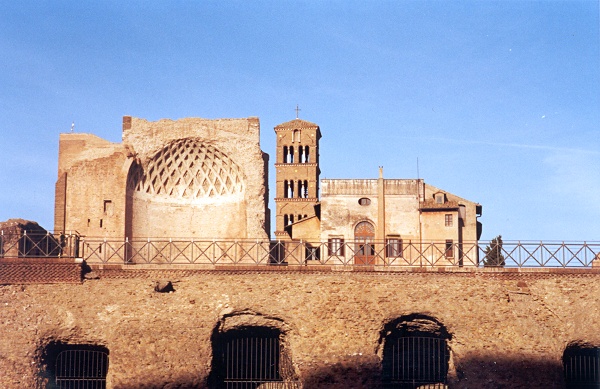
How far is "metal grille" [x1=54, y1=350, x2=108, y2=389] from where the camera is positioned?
22.7 meters

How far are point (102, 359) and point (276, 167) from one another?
29.0 m

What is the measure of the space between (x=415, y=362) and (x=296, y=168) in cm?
2656

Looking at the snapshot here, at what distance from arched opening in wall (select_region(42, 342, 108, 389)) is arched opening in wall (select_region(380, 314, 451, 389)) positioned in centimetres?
804

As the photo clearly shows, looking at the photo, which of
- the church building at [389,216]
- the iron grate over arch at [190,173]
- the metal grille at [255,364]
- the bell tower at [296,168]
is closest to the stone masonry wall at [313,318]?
the metal grille at [255,364]

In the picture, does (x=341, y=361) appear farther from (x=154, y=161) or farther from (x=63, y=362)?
(x=154, y=161)

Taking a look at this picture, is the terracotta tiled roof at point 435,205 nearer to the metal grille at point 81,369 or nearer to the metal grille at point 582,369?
the metal grille at point 582,369

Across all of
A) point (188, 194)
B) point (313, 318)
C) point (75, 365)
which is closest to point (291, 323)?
point (313, 318)

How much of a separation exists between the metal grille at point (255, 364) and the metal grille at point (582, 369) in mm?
7724

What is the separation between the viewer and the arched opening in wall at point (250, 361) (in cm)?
2283

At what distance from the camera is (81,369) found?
23.4 m

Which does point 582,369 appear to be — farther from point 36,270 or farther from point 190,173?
point 190,173

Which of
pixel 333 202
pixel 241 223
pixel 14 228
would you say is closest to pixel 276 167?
pixel 333 202

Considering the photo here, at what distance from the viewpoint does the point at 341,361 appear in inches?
865

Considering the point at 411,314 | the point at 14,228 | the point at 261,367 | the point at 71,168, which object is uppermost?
the point at 71,168
